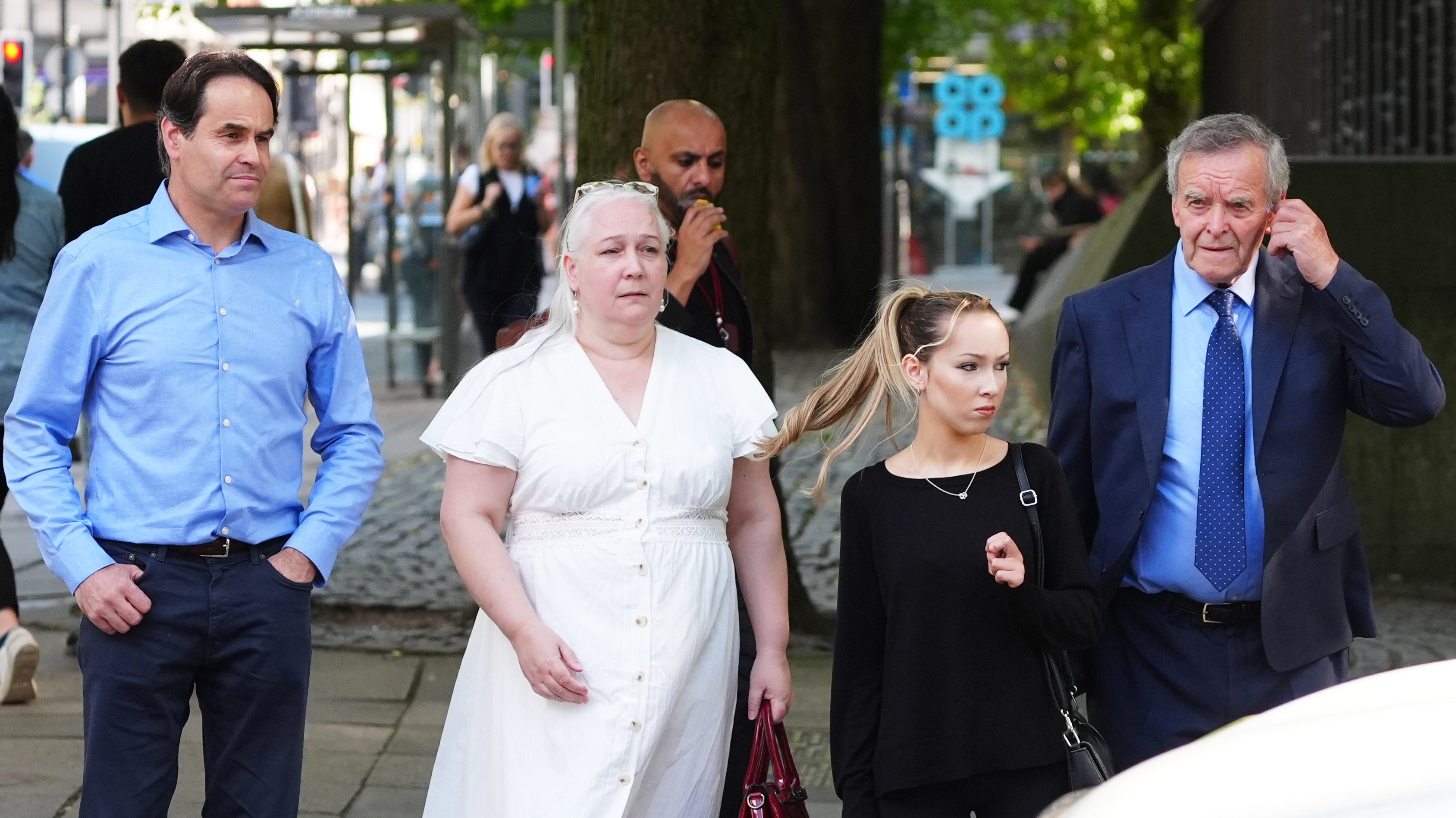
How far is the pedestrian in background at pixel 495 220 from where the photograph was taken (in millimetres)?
12188

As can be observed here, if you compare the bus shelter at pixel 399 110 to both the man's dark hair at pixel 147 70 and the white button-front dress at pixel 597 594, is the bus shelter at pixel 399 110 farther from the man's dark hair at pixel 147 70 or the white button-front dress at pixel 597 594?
the white button-front dress at pixel 597 594

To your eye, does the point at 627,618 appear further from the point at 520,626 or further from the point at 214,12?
the point at 214,12

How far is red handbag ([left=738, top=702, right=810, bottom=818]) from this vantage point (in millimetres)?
3557

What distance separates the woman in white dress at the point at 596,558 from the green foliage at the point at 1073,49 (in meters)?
18.9

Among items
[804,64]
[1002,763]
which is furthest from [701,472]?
[804,64]

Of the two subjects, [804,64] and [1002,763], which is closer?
[1002,763]

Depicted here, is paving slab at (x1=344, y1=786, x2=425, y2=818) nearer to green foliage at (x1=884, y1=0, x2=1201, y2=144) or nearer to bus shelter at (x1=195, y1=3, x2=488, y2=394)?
bus shelter at (x1=195, y1=3, x2=488, y2=394)

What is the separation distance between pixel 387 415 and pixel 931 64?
29.5 m

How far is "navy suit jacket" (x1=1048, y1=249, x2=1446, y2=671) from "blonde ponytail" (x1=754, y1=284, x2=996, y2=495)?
0.35 m

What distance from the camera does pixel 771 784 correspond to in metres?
3.56

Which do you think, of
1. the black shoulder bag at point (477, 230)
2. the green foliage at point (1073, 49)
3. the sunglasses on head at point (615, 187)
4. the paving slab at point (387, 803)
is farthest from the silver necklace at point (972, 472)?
the green foliage at point (1073, 49)

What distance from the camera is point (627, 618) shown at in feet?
11.8

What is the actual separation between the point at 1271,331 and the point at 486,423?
5.19 ft

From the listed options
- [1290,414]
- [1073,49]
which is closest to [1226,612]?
[1290,414]
